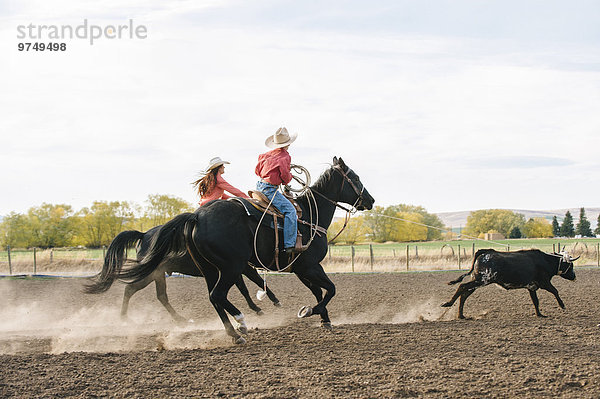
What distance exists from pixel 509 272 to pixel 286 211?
4.39m

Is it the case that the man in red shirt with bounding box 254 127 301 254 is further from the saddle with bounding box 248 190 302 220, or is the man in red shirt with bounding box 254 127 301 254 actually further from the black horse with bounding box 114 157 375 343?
the black horse with bounding box 114 157 375 343

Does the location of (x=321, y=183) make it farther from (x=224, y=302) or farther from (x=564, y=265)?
(x=564, y=265)

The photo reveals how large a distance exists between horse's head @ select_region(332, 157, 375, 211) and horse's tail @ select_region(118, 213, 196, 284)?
2313mm

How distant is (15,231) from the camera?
1660 inches

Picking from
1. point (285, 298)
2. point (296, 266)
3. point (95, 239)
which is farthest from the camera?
point (95, 239)

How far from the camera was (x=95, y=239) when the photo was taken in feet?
138

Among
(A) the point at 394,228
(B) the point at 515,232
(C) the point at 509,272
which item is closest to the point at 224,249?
(C) the point at 509,272

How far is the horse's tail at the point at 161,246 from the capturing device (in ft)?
23.3

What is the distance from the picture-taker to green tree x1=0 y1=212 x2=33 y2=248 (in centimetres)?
4225

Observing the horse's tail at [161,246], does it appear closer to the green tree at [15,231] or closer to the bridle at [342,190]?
the bridle at [342,190]

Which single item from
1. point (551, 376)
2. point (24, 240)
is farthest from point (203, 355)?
point (24, 240)

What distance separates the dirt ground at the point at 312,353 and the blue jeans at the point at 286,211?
1.24 meters

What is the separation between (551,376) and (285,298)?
878cm

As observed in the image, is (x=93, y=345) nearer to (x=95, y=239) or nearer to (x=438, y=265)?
(x=438, y=265)
